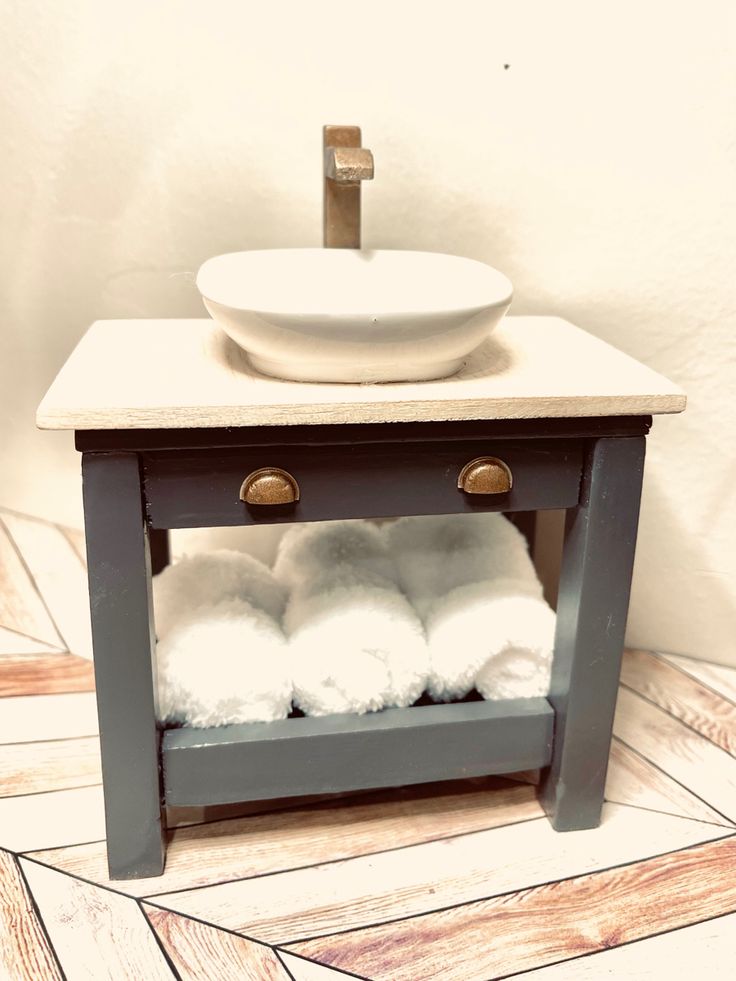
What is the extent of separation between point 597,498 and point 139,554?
19.6 inches

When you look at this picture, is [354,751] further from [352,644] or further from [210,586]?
[210,586]

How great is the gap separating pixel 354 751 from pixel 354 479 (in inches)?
13.2

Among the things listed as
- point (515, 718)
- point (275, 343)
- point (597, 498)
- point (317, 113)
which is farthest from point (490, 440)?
point (317, 113)

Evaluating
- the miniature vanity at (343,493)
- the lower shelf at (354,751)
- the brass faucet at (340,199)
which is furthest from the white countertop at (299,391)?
the lower shelf at (354,751)

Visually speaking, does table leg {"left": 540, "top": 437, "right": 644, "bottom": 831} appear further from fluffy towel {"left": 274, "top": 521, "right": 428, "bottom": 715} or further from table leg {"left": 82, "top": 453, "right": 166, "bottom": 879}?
table leg {"left": 82, "top": 453, "right": 166, "bottom": 879}

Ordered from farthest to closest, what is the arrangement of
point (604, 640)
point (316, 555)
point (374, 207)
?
point (374, 207) < point (316, 555) < point (604, 640)

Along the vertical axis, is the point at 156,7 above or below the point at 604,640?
above

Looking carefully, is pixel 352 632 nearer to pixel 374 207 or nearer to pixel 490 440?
pixel 490 440

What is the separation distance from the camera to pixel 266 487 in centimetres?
96

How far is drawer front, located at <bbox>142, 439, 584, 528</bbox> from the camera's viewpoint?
955 millimetres

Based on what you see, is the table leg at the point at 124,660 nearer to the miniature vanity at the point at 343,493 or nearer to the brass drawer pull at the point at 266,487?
the miniature vanity at the point at 343,493

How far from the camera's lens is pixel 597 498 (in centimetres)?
104

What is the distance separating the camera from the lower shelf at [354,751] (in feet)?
3.51

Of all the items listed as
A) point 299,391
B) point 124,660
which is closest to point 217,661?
point 124,660
